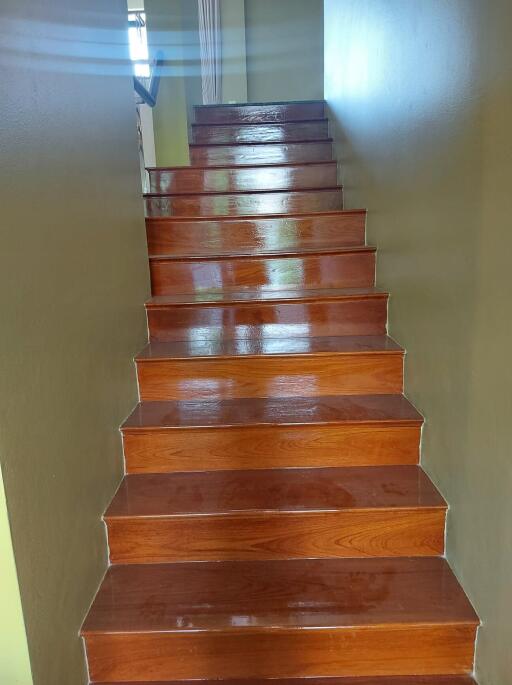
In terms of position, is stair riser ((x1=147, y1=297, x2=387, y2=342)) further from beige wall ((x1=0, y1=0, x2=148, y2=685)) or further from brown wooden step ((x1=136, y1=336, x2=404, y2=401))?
beige wall ((x1=0, y1=0, x2=148, y2=685))

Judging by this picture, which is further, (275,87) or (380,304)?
(275,87)

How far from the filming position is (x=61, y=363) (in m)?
1.15

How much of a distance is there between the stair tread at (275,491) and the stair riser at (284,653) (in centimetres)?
31

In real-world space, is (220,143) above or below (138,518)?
above

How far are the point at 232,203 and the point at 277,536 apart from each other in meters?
1.81

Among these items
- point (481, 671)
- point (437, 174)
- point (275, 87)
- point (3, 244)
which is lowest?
point (481, 671)

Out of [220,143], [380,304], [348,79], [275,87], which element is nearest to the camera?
[380,304]

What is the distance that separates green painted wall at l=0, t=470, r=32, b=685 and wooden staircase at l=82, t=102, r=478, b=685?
253 millimetres

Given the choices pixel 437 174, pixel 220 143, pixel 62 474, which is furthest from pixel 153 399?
pixel 220 143

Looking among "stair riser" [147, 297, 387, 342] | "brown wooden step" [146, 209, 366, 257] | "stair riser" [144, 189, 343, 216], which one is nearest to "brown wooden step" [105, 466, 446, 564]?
"stair riser" [147, 297, 387, 342]

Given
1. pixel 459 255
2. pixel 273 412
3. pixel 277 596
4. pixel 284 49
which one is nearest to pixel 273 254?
pixel 273 412

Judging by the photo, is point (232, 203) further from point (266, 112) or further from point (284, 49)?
point (284, 49)

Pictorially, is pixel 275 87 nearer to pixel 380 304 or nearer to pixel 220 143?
pixel 220 143

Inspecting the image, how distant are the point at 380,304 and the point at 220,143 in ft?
5.60
